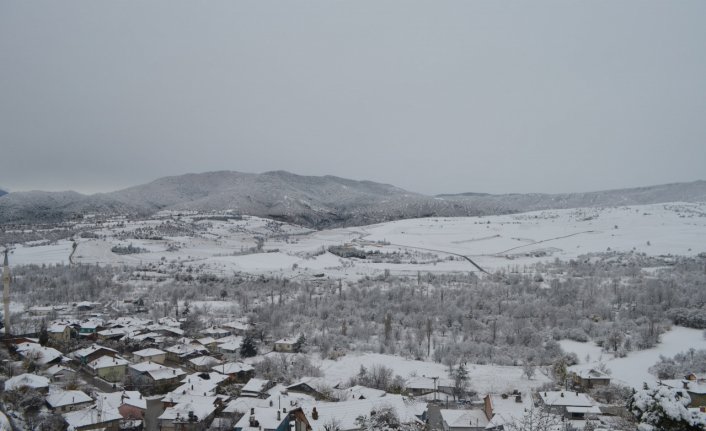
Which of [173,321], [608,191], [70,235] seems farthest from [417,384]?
[608,191]

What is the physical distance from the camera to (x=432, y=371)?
2538 cm

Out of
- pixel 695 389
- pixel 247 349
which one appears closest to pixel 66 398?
pixel 247 349

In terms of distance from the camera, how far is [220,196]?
16300cm

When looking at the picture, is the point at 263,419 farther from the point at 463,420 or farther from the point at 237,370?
the point at 237,370

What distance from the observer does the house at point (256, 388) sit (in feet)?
69.1

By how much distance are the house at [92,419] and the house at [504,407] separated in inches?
479

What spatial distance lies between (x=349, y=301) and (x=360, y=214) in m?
104

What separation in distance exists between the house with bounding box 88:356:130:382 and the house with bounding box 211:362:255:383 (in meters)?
4.14

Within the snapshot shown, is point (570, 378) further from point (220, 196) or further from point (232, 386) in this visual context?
point (220, 196)

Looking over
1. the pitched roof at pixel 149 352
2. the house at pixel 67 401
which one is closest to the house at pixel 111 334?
the pitched roof at pixel 149 352

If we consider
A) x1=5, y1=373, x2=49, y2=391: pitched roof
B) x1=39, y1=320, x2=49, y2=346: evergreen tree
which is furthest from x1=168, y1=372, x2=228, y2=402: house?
x1=39, y1=320, x2=49, y2=346: evergreen tree

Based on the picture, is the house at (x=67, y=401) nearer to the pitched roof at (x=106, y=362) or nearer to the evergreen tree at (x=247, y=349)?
the pitched roof at (x=106, y=362)

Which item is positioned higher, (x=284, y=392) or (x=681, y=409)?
(x=681, y=409)

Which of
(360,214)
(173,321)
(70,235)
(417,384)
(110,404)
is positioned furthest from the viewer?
(360,214)
